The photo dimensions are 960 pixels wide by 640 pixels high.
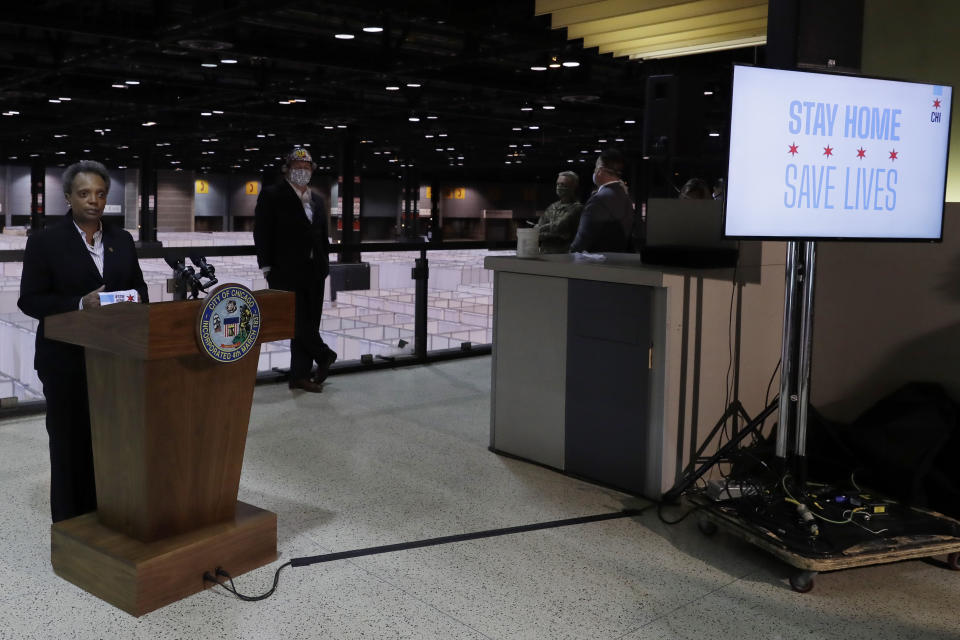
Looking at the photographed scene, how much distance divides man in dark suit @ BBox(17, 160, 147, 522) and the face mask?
2.30 m

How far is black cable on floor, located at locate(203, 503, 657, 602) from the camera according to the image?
266 cm

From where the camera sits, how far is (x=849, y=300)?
3793mm

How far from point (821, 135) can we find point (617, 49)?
4.05 meters

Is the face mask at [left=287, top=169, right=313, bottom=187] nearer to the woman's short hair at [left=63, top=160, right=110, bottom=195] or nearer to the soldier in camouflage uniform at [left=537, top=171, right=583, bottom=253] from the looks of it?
the soldier in camouflage uniform at [left=537, top=171, right=583, bottom=253]

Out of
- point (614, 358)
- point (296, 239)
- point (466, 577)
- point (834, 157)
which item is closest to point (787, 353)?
point (834, 157)

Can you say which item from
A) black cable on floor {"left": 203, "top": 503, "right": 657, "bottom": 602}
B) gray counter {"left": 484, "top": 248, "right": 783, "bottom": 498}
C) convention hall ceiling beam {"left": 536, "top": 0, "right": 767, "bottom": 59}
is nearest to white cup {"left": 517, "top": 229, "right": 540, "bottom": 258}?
gray counter {"left": 484, "top": 248, "right": 783, "bottom": 498}

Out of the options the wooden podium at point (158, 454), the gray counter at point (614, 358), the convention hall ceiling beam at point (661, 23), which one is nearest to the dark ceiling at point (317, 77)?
the convention hall ceiling beam at point (661, 23)

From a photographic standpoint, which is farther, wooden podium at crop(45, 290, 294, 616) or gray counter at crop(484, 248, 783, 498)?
gray counter at crop(484, 248, 783, 498)

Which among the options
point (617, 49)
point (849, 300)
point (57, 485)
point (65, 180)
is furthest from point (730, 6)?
point (57, 485)

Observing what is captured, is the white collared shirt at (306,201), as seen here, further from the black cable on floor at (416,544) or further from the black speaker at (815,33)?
the black speaker at (815,33)

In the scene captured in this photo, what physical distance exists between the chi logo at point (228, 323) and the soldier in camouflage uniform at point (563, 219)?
11.0 ft

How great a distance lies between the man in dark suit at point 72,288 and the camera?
271cm

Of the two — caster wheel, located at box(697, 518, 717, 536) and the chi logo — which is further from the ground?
the chi logo

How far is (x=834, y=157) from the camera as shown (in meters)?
2.89
